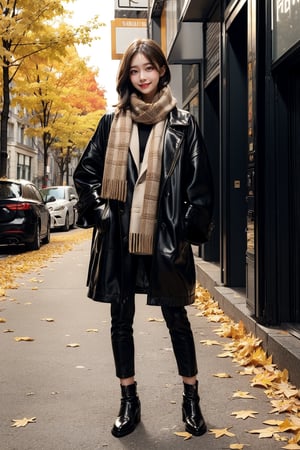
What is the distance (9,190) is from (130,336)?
31.7 feet

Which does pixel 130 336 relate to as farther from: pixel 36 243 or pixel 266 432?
pixel 36 243

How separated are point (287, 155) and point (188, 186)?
5.68 feet

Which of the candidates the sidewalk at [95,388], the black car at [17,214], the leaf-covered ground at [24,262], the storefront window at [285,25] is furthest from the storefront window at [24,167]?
the storefront window at [285,25]

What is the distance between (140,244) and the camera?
284 centimetres

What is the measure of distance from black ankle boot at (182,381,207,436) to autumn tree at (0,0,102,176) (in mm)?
12336

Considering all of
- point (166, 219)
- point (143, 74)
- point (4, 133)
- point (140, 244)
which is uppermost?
point (4, 133)

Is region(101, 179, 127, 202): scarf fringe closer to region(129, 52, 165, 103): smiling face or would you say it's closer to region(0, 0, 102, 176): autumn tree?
region(129, 52, 165, 103): smiling face

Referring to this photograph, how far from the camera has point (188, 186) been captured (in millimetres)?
2881

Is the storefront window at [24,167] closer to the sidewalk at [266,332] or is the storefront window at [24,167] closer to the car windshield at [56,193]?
the car windshield at [56,193]

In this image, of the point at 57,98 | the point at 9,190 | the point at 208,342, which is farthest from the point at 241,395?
the point at 57,98

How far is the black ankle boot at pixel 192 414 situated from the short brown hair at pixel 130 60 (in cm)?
154

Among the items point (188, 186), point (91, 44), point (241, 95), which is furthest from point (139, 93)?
point (91, 44)

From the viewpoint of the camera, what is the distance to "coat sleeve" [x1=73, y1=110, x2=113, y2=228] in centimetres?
301

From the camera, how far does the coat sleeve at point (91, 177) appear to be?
9.87 ft
